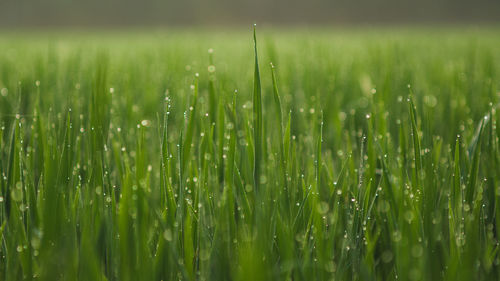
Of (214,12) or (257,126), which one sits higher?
(214,12)

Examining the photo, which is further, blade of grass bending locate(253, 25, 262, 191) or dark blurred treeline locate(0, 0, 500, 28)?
dark blurred treeline locate(0, 0, 500, 28)

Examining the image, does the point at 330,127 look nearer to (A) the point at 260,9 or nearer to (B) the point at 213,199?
(B) the point at 213,199

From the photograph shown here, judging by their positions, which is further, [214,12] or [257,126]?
[214,12]

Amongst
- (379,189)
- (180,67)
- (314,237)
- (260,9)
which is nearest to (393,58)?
(180,67)

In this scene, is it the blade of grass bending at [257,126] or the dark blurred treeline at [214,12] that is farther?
the dark blurred treeline at [214,12]

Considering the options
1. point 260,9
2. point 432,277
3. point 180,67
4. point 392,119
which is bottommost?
point 432,277

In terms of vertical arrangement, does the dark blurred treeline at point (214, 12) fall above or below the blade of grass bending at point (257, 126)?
above

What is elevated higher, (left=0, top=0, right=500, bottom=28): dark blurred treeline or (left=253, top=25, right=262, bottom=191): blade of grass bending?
(left=0, top=0, right=500, bottom=28): dark blurred treeline

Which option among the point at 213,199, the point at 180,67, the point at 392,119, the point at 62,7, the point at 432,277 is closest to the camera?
the point at 432,277
